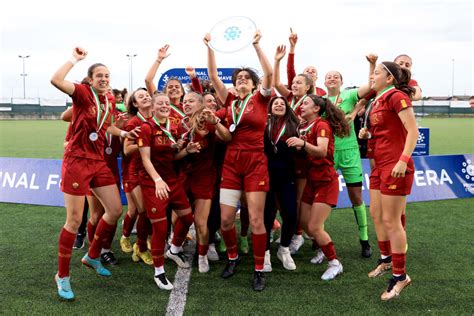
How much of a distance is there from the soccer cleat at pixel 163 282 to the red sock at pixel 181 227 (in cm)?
63

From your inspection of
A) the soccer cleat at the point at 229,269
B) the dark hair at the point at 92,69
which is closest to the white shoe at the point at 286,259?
the soccer cleat at the point at 229,269

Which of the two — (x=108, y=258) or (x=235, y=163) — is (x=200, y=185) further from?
(x=108, y=258)

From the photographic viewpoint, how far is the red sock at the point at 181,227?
4.76 metres

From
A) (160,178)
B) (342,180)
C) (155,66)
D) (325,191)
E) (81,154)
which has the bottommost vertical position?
(342,180)

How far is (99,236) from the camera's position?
4.70 m

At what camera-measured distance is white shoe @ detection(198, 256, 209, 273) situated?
4.80 meters

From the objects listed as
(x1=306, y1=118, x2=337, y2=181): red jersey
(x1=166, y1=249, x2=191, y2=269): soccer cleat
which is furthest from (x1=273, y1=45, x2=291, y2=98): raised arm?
(x1=166, y1=249, x2=191, y2=269): soccer cleat

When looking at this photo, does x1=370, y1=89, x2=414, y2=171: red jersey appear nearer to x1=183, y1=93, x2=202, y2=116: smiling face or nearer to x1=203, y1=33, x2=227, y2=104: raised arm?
x1=203, y1=33, x2=227, y2=104: raised arm

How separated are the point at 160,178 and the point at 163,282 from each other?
0.97 metres

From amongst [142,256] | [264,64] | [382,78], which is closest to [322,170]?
[382,78]

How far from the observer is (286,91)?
17.6 ft

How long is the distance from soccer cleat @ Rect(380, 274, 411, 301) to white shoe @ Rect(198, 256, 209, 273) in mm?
1749

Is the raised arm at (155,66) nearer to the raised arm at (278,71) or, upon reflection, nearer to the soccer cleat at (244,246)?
the raised arm at (278,71)

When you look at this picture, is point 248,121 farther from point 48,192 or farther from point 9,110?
point 9,110
